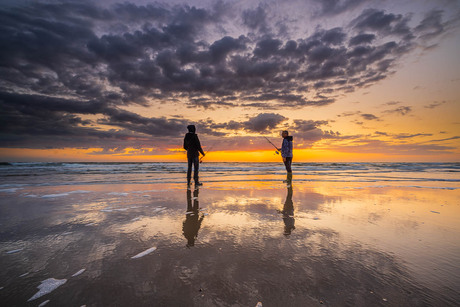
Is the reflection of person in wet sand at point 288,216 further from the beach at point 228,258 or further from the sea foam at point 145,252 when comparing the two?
the sea foam at point 145,252

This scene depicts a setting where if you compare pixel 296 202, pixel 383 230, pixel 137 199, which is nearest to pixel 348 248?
pixel 383 230

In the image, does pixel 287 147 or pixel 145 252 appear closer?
pixel 145 252

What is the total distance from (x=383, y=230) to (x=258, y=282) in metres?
2.47

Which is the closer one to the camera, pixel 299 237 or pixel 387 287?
pixel 387 287

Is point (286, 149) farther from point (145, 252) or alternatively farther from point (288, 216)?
point (145, 252)

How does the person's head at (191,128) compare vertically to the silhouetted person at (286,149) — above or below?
above

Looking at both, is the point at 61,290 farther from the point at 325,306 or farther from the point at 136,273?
the point at 325,306

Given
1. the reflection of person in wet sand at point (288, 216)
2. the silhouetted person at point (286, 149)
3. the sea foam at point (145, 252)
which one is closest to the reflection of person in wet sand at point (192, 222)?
the sea foam at point (145, 252)

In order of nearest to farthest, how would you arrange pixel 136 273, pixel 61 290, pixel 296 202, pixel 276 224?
1. pixel 61 290
2. pixel 136 273
3. pixel 276 224
4. pixel 296 202

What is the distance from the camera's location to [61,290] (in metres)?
1.64

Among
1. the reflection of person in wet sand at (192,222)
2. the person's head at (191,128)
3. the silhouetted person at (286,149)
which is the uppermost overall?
the person's head at (191,128)

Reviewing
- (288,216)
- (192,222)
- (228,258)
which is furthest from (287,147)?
(228,258)

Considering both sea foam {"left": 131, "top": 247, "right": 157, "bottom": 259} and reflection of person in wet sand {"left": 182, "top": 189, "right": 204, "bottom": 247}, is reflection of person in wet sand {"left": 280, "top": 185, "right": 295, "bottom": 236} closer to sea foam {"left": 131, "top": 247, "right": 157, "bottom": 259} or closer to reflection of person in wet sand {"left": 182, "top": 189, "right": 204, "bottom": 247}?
reflection of person in wet sand {"left": 182, "top": 189, "right": 204, "bottom": 247}

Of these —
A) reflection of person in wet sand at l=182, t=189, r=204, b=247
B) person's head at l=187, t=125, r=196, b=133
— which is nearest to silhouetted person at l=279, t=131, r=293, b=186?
person's head at l=187, t=125, r=196, b=133
